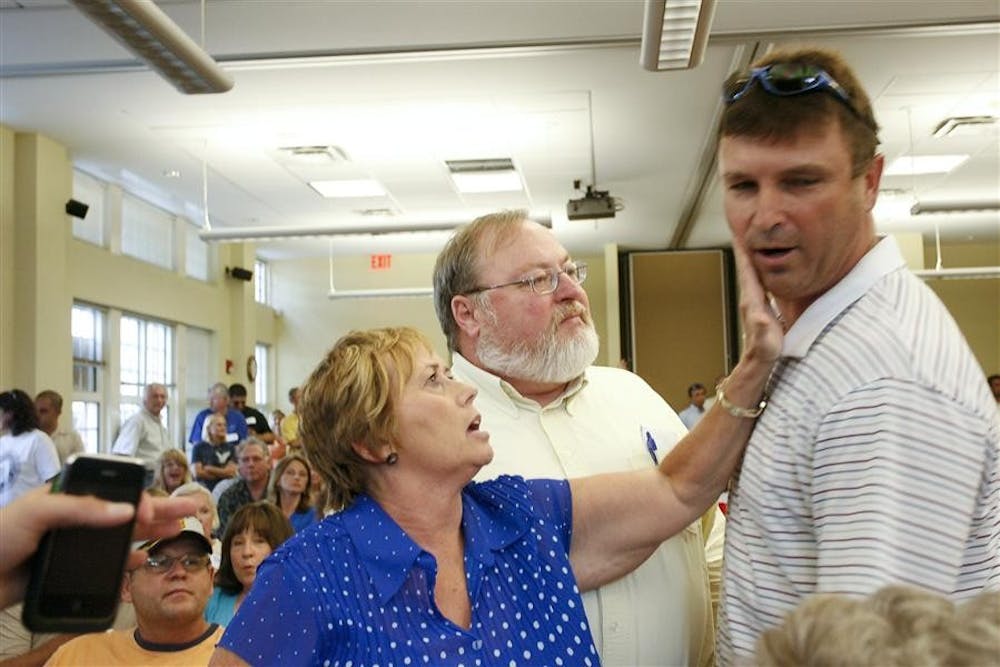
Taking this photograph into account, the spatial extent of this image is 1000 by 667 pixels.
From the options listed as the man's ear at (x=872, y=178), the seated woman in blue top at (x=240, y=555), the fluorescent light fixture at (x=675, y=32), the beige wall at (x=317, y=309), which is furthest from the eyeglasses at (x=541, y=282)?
the beige wall at (x=317, y=309)

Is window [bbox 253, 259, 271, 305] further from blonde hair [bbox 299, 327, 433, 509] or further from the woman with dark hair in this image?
blonde hair [bbox 299, 327, 433, 509]

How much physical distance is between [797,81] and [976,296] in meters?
16.1

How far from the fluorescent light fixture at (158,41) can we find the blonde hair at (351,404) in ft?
10.2

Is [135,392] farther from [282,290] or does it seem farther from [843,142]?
[843,142]

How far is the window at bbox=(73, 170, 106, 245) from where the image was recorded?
34.6 ft

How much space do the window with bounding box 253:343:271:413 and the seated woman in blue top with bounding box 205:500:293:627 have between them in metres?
12.3

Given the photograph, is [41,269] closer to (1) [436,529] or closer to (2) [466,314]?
(2) [466,314]

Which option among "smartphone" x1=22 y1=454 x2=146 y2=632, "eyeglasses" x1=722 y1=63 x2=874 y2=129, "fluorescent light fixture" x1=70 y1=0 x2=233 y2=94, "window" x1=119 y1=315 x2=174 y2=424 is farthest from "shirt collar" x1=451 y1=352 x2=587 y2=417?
"window" x1=119 y1=315 x2=174 y2=424

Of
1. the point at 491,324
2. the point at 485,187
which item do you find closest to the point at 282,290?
the point at 485,187

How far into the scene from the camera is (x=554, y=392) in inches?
88.0

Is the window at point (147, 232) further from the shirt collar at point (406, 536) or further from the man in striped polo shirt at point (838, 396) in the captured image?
the man in striped polo shirt at point (838, 396)

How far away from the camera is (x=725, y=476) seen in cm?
170

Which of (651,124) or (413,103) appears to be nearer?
(413,103)

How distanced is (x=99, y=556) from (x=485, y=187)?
1041 centimetres
